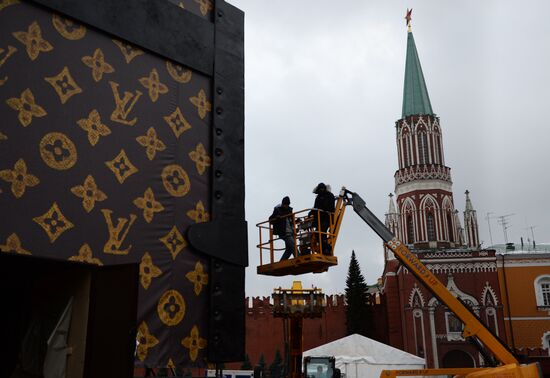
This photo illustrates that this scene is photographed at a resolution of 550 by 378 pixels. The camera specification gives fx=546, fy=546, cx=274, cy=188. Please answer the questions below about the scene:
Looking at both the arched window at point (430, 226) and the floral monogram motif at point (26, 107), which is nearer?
the floral monogram motif at point (26, 107)

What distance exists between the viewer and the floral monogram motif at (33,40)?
4.02 m

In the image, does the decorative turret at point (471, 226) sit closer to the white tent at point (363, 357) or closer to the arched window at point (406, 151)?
the arched window at point (406, 151)

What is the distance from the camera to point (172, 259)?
4578 millimetres

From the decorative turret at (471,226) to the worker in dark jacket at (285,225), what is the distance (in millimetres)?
32740

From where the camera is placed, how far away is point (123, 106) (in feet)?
14.9

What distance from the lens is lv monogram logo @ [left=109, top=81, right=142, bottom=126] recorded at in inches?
176

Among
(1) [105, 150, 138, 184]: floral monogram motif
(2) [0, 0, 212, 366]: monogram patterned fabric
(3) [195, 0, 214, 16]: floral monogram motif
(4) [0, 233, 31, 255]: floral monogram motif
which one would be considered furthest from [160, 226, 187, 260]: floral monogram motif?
(3) [195, 0, 214, 16]: floral monogram motif

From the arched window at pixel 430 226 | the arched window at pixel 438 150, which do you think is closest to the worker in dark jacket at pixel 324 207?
the arched window at pixel 430 226

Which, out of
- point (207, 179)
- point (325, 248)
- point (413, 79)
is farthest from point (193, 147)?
point (413, 79)

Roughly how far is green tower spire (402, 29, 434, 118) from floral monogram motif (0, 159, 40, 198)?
3537cm

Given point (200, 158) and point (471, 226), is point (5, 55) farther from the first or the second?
point (471, 226)

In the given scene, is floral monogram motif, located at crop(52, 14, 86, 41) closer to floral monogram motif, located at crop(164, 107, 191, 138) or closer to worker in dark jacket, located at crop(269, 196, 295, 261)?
floral monogram motif, located at crop(164, 107, 191, 138)

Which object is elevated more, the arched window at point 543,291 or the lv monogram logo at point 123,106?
the arched window at point 543,291

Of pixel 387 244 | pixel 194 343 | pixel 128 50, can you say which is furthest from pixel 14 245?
pixel 387 244
